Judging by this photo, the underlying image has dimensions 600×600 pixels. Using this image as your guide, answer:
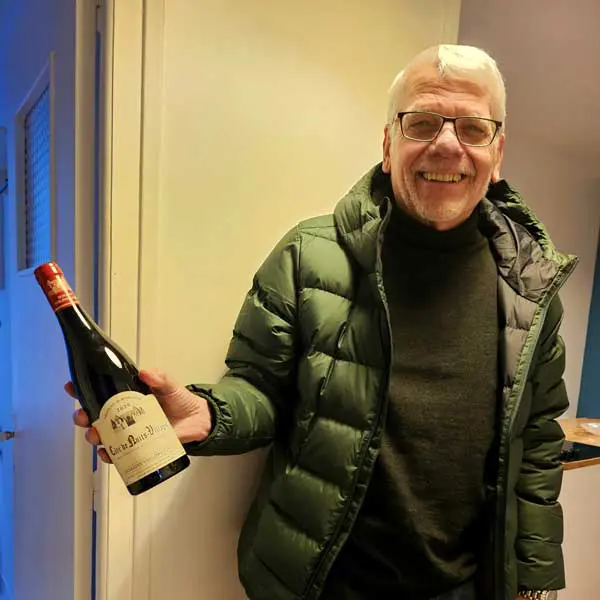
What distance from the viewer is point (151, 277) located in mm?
854

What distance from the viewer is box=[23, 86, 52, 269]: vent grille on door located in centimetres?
109

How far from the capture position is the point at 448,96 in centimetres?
82

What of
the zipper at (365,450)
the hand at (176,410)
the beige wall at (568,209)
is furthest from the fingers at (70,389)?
the beige wall at (568,209)

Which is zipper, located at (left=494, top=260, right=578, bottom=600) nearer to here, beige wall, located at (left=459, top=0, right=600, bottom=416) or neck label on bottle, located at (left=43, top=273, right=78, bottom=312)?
neck label on bottle, located at (left=43, top=273, right=78, bottom=312)

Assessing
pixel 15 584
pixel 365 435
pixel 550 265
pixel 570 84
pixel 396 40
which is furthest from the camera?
pixel 570 84

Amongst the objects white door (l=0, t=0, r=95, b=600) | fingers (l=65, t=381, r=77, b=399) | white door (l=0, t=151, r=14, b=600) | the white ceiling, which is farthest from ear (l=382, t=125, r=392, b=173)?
white door (l=0, t=151, r=14, b=600)

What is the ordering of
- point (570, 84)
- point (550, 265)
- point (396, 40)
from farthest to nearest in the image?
point (570, 84) → point (396, 40) → point (550, 265)

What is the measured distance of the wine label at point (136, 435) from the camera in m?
0.59

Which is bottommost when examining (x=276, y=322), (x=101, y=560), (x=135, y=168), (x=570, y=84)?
(x=101, y=560)

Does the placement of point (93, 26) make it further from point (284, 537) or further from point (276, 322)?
point (284, 537)

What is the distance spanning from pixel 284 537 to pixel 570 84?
1856 millimetres

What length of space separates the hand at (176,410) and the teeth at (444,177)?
50 centimetres

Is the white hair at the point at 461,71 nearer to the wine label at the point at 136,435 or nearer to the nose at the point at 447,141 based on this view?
the nose at the point at 447,141

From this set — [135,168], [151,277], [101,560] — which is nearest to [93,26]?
[135,168]
